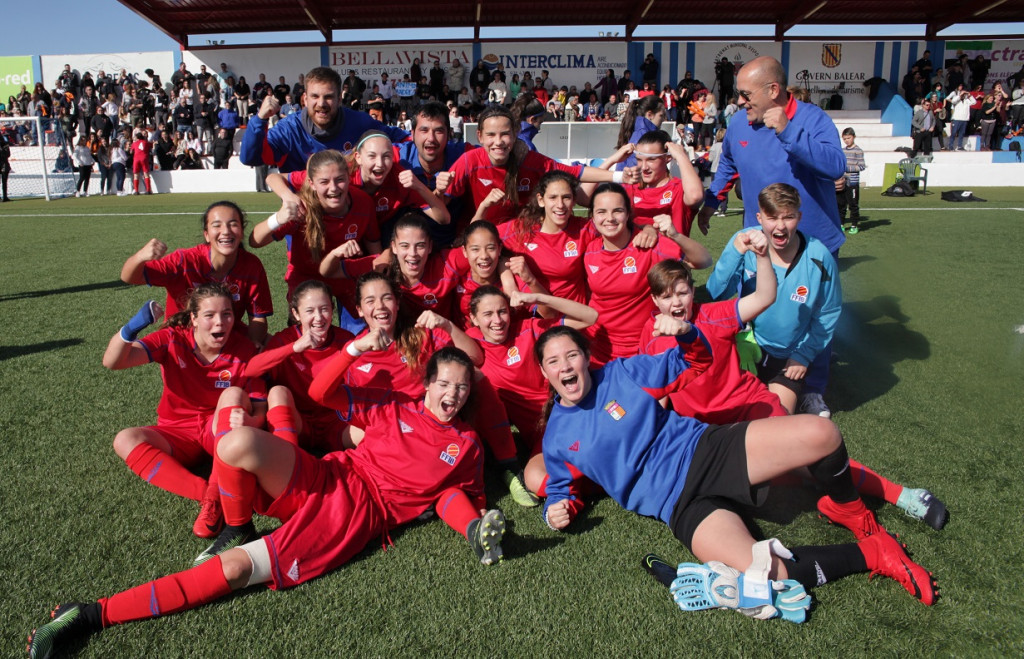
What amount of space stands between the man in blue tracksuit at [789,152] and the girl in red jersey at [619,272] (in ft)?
3.10

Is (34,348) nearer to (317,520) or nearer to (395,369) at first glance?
(395,369)

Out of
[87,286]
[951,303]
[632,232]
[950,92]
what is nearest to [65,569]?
[632,232]

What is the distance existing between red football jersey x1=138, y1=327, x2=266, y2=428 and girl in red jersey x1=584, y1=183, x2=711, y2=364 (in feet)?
6.69

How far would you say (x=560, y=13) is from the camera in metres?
26.7

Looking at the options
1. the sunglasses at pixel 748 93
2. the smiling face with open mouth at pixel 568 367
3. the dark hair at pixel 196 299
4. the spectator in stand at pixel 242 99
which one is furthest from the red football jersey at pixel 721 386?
the spectator in stand at pixel 242 99

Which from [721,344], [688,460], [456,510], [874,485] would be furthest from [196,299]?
[874,485]

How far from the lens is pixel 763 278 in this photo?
Result: 3.49 m

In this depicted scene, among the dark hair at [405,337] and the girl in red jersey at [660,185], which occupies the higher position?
the girl in red jersey at [660,185]

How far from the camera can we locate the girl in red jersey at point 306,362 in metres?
3.56

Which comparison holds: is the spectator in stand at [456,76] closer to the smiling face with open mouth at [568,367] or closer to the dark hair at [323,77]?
the dark hair at [323,77]

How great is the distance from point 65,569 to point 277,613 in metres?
1.00

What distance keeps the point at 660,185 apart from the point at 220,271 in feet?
10.4

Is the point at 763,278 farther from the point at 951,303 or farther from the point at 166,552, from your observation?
the point at 951,303

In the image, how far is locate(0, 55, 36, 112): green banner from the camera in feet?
89.9
